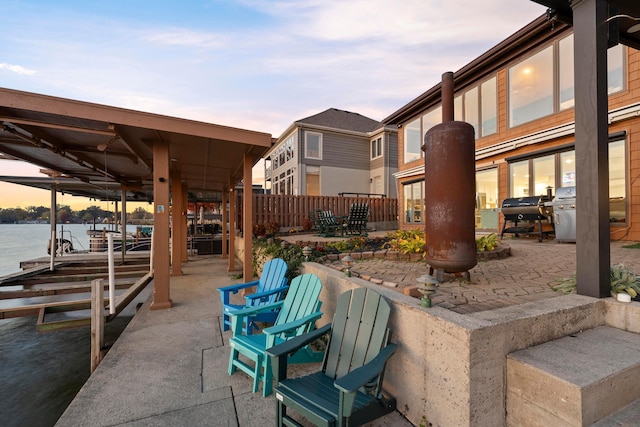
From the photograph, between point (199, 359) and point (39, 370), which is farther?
point (39, 370)

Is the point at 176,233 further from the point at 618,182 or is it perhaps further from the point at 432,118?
the point at 618,182

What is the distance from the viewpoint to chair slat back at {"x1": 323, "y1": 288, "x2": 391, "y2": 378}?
82.7 inches

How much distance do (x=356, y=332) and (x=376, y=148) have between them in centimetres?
1752

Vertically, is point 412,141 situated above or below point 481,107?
below

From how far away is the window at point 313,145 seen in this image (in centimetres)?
1705

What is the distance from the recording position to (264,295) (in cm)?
343

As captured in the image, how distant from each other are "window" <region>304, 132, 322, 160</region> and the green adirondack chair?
15330 millimetres

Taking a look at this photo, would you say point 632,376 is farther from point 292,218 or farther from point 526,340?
point 292,218

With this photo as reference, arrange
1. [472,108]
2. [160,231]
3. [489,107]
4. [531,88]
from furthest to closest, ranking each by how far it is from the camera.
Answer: [472,108]
[489,107]
[531,88]
[160,231]

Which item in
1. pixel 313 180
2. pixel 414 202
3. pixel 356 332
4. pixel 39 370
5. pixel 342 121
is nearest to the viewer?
pixel 356 332

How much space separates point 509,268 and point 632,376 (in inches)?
104

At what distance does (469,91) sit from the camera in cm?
993

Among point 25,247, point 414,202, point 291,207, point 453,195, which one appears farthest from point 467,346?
point 25,247

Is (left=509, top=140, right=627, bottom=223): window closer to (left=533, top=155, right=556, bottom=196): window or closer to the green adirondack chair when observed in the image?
(left=533, top=155, right=556, bottom=196): window
